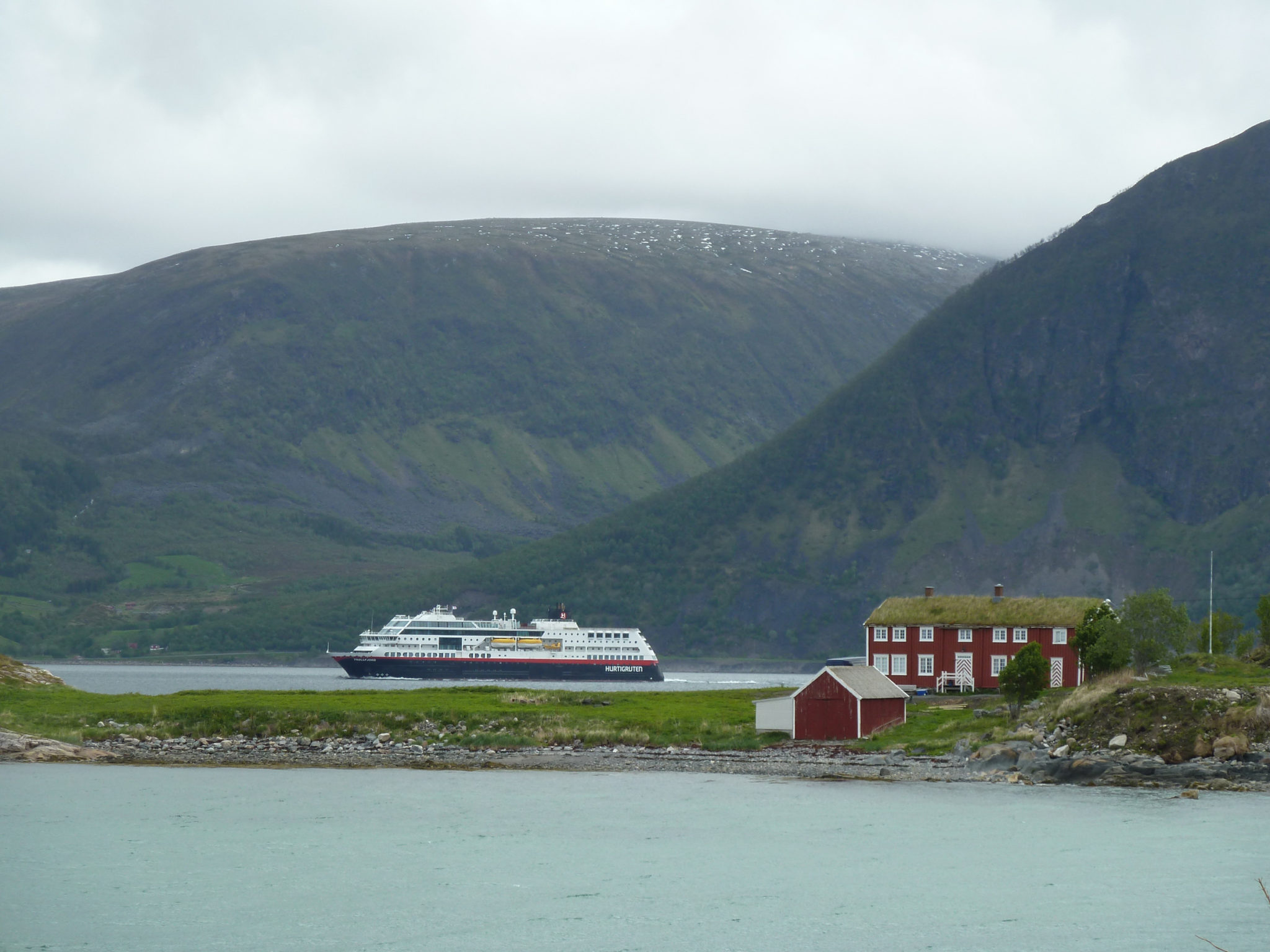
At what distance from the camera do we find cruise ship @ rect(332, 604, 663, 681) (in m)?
186

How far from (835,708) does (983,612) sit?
23.0 metres

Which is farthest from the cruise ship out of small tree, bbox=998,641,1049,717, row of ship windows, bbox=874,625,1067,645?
small tree, bbox=998,641,1049,717

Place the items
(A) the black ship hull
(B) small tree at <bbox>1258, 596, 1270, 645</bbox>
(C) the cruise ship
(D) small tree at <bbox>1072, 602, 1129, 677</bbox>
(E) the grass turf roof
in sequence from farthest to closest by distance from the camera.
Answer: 1. (C) the cruise ship
2. (A) the black ship hull
3. (E) the grass turf roof
4. (B) small tree at <bbox>1258, 596, 1270, 645</bbox>
5. (D) small tree at <bbox>1072, 602, 1129, 677</bbox>

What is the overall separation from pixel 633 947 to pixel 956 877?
37.8 ft

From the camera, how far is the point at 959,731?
6819 cm

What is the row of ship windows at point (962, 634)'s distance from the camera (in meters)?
88.0

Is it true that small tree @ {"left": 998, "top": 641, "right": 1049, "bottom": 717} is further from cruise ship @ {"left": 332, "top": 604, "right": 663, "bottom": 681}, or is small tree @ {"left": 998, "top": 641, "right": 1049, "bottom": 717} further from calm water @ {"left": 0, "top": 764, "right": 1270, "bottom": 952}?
cruise ship @ {"left": 332, "top": 604, "right": 663, "bottom": 681}

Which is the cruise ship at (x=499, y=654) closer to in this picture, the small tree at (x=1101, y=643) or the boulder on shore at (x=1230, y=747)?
the small tree at (x=1101, y=643)

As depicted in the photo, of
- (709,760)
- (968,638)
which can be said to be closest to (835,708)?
(709,760)

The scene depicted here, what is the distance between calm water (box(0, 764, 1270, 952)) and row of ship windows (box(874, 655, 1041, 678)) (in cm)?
3222

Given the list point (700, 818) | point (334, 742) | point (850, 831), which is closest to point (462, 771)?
point (334, 742)

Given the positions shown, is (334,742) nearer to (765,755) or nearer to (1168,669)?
(765,755)

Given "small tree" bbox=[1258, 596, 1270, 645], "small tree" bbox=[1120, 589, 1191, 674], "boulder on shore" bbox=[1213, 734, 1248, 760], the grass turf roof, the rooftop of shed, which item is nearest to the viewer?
"boulder on shore" bbox=[1213, 734, 1248, 760]

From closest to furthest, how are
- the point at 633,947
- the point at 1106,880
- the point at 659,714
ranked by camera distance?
1. the point at 633,947
2. the point at 1106,880
3. the point at 659,714
